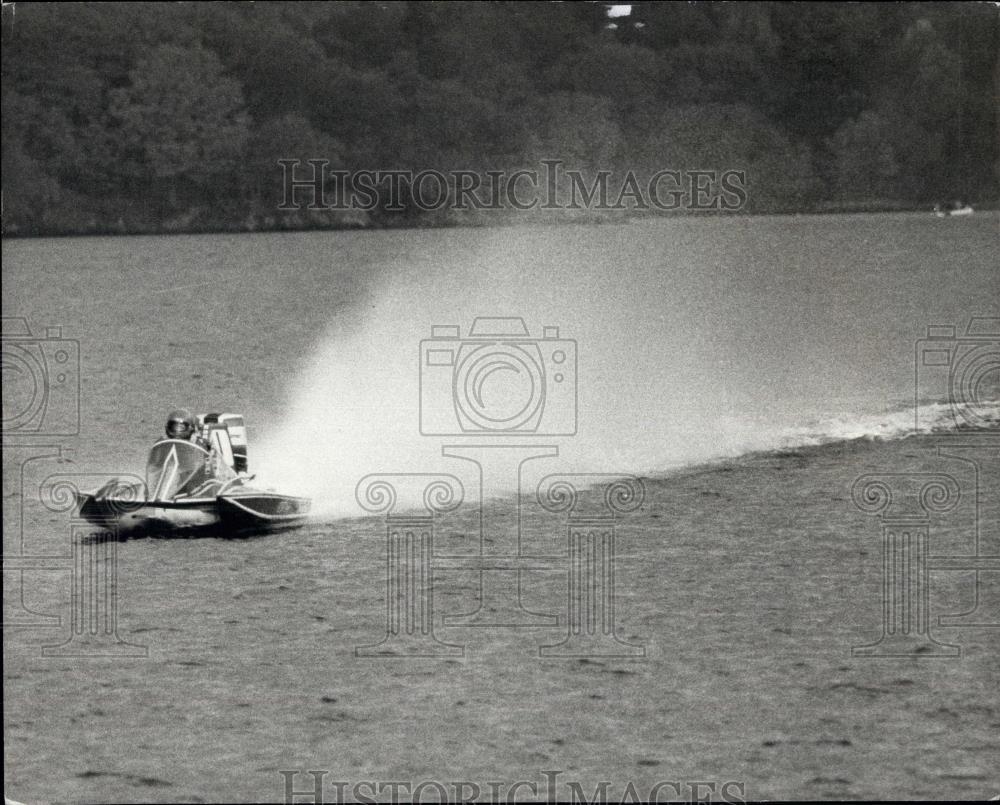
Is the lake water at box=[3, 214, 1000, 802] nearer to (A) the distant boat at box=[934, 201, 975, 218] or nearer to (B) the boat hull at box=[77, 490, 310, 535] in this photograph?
(B) the boat hull at box=[77, 490, 310, 535]

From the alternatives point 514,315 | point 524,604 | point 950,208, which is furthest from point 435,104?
point 524,604

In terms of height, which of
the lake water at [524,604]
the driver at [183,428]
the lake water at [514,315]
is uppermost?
the lake water at [514,315]

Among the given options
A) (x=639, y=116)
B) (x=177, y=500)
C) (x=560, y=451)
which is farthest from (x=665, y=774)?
(x=639, y=116)

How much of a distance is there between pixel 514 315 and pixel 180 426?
105 feet

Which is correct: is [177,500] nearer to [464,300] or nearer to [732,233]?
[464,300]

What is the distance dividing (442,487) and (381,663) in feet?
23.0

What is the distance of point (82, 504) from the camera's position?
1747 centimetres

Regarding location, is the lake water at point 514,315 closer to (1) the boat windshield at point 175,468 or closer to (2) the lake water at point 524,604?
(2) the lake water at point 524,604

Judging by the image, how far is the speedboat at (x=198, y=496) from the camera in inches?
656

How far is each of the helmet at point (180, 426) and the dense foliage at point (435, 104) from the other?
66649mm

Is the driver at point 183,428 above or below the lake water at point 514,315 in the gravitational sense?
A: below

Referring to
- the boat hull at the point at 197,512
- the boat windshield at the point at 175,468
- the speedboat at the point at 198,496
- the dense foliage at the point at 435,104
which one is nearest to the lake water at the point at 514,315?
the boat hull at the point at 197,512

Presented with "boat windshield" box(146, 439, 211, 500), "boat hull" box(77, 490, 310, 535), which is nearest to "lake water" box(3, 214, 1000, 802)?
"boat hull" box(77, 490, 310, 535)

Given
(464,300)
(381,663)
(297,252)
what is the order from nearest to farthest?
(381,663) < (464,300) < (297,252)
